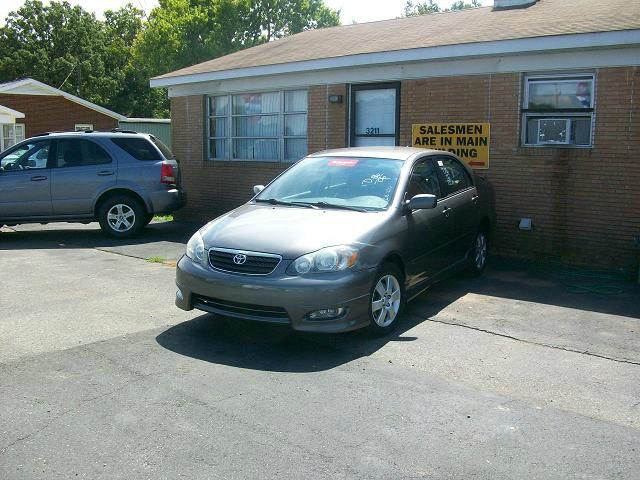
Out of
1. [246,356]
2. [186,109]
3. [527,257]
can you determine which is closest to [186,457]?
[246,356]

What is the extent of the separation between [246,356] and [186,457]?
5.81 ft

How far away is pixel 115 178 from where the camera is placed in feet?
38.1

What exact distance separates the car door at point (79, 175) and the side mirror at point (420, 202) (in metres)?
6.87

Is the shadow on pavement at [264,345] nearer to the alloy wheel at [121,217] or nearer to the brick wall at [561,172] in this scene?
the brick wall at [561,172]

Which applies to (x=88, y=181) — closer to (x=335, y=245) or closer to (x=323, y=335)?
(x=323, y=335)

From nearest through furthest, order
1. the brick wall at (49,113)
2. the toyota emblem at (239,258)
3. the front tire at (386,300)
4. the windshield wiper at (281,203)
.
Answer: the toyota emblem at (239,258)
the front tire at (386,300)
the windshield wiper at (281,203)
the brick wall at (49,113)

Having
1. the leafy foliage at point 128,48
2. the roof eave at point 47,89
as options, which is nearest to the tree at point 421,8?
the leafy foliage at point 128,48

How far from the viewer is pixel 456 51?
987 cm

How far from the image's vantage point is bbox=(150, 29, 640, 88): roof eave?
8562 millimetres

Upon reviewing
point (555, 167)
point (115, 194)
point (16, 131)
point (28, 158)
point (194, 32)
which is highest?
point (194, 32)

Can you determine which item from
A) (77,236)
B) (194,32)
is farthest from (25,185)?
(194,32)

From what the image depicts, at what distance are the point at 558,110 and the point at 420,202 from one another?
4.21m

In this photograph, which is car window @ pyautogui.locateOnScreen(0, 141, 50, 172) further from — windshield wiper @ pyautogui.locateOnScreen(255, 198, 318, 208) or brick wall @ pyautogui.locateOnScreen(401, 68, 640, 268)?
brick wall @ pyautogui.locateOnScreen(401, 68, 640, 268)

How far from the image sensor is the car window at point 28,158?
1143cm
